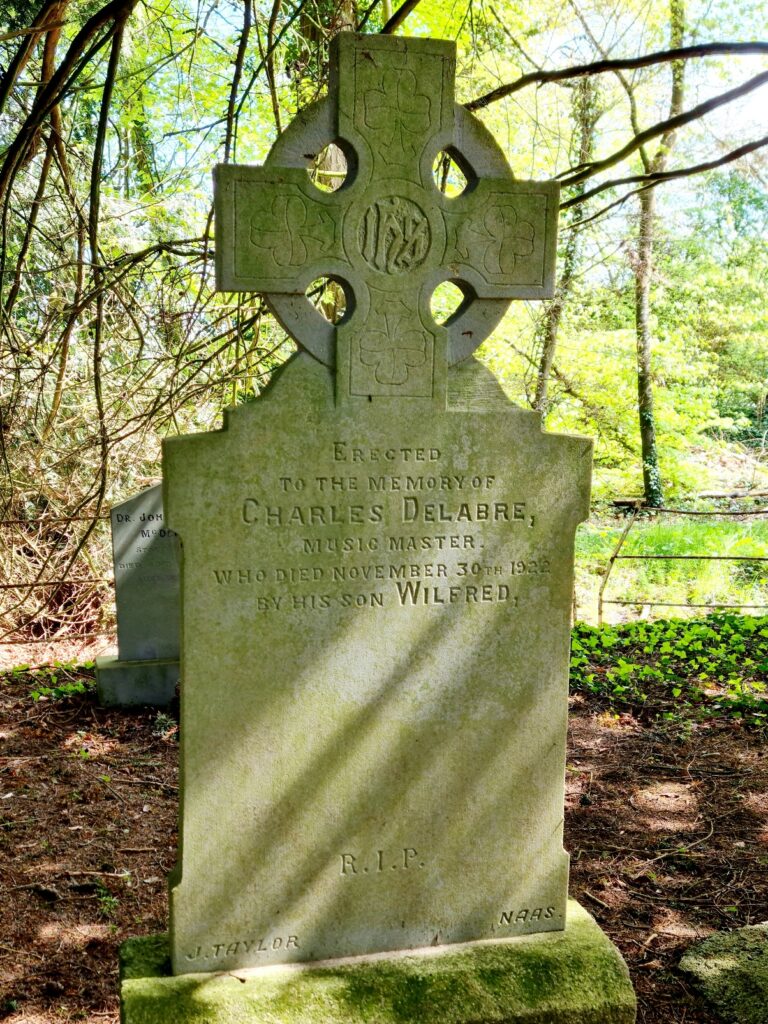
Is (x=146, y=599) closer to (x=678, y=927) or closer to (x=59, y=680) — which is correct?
(x=59, y=680)

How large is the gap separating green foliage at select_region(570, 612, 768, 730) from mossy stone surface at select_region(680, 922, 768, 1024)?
2.51 meters

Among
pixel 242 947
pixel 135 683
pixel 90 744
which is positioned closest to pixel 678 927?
pixel 242 947

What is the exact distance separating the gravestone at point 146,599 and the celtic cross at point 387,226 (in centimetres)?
413

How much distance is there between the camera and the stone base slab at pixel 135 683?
612 cm

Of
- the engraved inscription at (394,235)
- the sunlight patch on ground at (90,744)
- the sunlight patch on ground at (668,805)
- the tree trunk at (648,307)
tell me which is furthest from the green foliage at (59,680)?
the tree trunk at (648,307)

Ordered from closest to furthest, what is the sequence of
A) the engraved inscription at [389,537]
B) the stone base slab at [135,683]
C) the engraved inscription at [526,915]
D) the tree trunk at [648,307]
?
the engraved inscription at [389,537], the engraved inscription at [526,915], the stone base slab at [135,683], the tree trunk at [648,307]

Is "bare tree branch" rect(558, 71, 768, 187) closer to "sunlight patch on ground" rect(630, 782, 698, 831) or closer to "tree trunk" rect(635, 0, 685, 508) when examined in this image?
"sunlight patch on ground" rect(630, 782, 698, 831)

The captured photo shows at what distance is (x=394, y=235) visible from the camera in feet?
8.15

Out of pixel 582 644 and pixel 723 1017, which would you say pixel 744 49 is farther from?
pixel 582 644

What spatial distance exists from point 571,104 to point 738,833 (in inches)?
392

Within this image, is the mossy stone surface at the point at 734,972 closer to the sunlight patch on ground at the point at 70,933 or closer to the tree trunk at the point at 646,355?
the sunlight patch on ground at the point at 70,933

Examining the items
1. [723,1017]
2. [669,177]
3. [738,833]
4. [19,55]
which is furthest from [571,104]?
[723,1017]

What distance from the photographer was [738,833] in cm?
420

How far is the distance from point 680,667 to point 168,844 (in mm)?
3918
